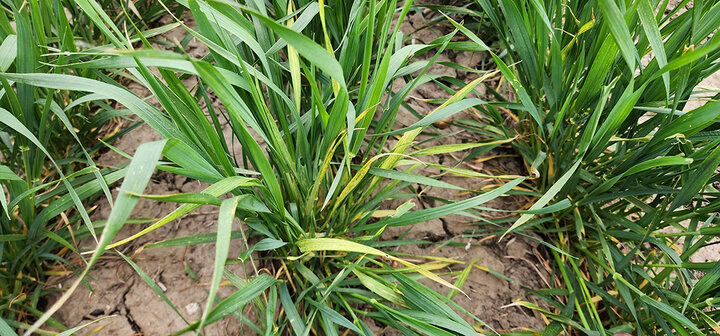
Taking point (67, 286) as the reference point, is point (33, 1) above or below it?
above

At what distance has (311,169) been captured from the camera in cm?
96

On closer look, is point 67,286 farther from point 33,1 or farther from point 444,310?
point 444,310

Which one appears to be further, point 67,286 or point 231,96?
point 67,286

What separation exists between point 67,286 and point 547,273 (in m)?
1.06

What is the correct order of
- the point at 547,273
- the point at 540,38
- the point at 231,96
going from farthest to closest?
1. the point at 547,273
2. the point at 540,38
3. the point at 231,96

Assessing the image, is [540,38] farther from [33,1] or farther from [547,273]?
[33,1]

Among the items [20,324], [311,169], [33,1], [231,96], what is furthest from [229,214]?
[20,324]

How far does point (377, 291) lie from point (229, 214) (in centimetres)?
41

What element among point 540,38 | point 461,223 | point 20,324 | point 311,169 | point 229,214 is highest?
point 540,38

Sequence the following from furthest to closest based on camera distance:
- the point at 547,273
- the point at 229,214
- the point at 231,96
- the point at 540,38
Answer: the point at 547,273 → the point at 540,38 → the point at 231,96 → the point at 229,214

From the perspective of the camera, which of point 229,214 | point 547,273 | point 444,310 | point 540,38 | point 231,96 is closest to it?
point 229,214

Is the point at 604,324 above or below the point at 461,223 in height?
below

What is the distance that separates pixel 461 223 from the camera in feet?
3.85

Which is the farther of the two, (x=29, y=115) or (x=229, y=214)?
(x=29, y=115)
